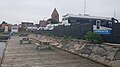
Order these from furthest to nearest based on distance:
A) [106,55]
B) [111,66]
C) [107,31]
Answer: [107,31] → [106,55] → [111,66]

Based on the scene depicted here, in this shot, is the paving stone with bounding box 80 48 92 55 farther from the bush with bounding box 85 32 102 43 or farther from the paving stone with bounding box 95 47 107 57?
the bush with bounding box 85 32 102 43

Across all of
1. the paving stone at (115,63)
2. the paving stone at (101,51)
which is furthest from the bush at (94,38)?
the paving stone at (115,63)

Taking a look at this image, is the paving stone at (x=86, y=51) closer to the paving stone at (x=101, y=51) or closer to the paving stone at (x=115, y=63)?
the paving stone at (x=101, y=51)

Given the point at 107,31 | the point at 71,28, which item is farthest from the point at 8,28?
the point at 107,31

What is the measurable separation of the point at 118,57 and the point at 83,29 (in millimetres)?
9254

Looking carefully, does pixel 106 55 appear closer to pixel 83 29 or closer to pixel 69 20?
pixel 83 29

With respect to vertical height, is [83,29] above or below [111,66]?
above

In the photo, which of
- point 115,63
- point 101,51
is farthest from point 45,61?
point 115,63

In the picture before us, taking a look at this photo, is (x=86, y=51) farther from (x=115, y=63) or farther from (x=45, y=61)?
(x=115, y=63)

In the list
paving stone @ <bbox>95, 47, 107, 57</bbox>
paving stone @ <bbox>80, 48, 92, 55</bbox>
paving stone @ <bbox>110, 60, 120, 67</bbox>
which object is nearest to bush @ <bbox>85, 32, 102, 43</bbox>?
paving stone @ <bbox>80, 48, 92, 55</bbox>

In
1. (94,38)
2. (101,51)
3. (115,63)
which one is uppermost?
(94,38)

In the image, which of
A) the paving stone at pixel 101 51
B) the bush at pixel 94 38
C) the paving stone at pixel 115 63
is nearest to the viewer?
the paving stone at pixel 115 63

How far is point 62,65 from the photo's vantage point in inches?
435

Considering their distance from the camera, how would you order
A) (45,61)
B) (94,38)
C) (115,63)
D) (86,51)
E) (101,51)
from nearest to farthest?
(115,63) → (45,61) → (101,51) → (86,51) → (94,38)
